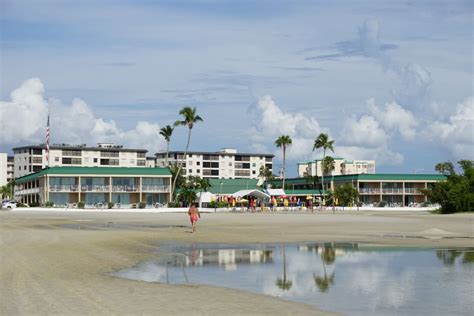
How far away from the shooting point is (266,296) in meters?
13.8

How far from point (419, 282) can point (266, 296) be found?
4197 mm

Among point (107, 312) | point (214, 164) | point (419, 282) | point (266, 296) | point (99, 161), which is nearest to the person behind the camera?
point (107, 312)

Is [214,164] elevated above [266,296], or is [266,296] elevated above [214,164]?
[214,164]

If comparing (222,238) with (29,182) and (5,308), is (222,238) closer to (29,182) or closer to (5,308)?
(5,308)

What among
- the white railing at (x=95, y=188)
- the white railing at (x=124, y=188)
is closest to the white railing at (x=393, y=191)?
the white railing at (x=124, y=188)

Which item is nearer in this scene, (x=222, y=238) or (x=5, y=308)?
(x=5, y=308)

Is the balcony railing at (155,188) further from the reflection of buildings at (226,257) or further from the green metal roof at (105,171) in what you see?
the reflection of buildings at (226,257)

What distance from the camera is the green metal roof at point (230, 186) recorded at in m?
132

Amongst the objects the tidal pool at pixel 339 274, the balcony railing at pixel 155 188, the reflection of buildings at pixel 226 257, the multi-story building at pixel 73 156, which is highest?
the multi-story building at pixel 73 156

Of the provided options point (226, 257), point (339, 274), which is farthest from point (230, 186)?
point (339, 274)

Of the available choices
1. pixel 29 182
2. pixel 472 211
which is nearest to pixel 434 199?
pixel 472 211

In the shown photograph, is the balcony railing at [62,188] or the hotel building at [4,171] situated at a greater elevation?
the hotel building at [4,171]

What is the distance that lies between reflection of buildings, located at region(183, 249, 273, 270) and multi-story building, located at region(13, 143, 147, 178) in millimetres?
150022

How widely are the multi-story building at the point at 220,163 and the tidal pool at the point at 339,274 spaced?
163162mm
